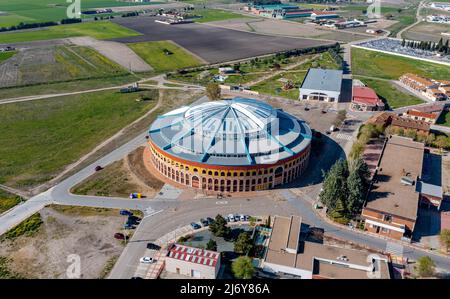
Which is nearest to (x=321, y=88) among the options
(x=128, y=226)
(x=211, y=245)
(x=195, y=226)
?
(x=195, y=226)

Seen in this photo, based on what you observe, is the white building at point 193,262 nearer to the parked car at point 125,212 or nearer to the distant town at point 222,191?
the distant town at point 222,191

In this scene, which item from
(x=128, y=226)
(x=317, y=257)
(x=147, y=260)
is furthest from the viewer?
(x=128, y=226)

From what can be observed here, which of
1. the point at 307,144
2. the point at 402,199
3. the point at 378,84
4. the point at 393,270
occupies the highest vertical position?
the point at 378,84

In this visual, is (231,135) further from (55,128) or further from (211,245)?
(55,128)

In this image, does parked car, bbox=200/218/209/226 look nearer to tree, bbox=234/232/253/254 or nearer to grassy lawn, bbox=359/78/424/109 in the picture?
tree, bbox=234/232/253/254

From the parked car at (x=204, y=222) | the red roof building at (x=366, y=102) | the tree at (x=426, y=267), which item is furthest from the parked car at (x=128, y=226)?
the red roof building at (x=366, y=102)

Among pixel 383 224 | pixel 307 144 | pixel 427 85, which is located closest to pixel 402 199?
pixel 383 224

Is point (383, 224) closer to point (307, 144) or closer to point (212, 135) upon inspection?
point (307, 144)
